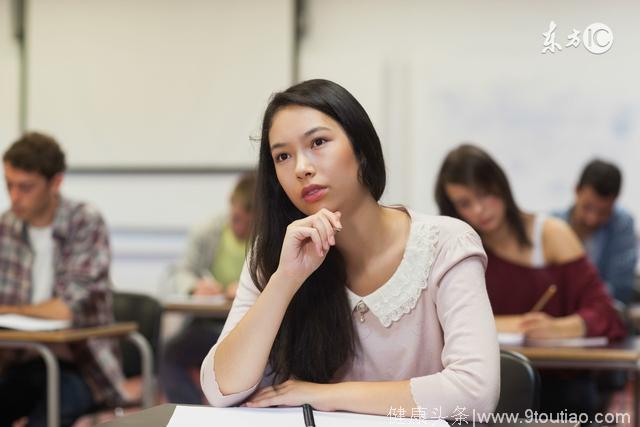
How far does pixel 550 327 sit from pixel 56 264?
1.70m

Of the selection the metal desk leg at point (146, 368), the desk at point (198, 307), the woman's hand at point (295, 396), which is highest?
the woman's hand at point (295, 396)

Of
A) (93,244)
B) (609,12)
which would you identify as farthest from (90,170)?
(609,12)

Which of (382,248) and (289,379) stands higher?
(382,248)

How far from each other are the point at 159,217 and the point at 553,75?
2572mm

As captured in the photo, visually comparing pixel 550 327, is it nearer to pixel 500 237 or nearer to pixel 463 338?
pixel 500 237

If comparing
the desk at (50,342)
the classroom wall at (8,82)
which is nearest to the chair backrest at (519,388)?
the desk at (50,342)

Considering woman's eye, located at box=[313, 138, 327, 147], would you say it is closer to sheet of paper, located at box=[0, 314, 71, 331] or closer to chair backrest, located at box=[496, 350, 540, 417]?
chair backrest, located at box=[496, 350, 540, 417]

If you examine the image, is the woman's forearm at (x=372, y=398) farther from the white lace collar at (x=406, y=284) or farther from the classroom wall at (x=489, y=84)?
the classroom wall at (x=489, y=84)

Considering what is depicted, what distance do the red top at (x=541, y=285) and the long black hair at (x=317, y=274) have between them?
4.41 ft

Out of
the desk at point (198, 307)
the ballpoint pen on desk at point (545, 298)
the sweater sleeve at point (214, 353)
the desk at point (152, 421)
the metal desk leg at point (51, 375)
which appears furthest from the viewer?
the desk at point (198, 307)

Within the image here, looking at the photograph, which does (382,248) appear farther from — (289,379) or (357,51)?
(357,51)

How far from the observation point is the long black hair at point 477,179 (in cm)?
299

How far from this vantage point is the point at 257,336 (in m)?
1.61

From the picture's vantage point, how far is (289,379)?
5.52 feet
